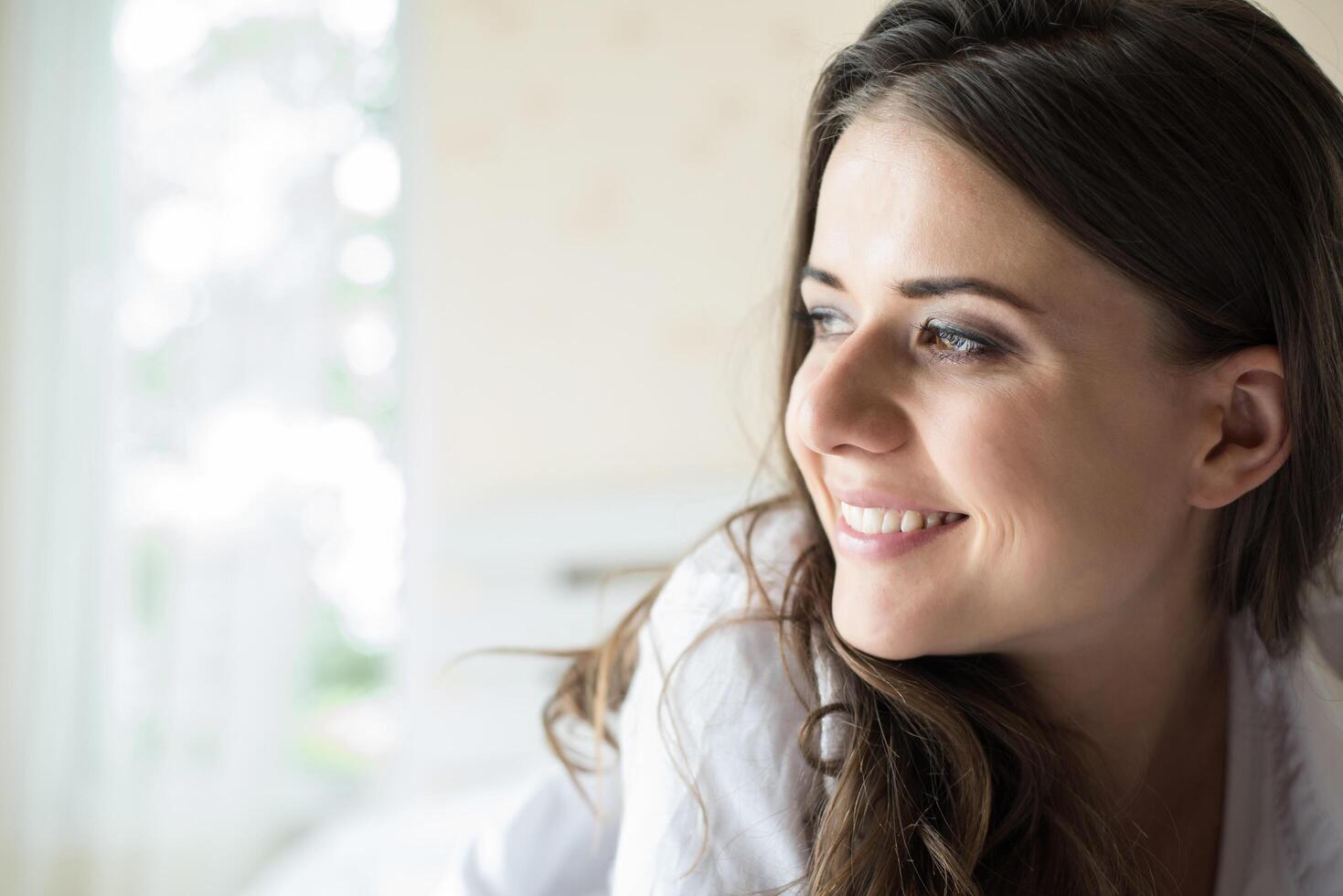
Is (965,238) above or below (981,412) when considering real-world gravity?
above

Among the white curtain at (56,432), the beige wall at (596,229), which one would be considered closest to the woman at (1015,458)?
the beige wall at (596,229)

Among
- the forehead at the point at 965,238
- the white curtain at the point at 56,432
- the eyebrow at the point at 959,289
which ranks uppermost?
the forehead at the point at 965,238

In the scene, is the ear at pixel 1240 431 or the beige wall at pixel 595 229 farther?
the beige wall at pixel 595 229

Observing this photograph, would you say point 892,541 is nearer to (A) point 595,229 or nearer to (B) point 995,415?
(B) point 995,415

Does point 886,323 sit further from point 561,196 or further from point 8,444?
point 8,444

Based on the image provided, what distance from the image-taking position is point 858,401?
95 cm

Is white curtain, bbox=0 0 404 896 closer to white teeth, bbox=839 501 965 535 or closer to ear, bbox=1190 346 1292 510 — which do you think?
white teeth, bbox=839 501 965 535

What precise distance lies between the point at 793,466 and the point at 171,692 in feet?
6.65

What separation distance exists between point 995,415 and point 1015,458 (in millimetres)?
38

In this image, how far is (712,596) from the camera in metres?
1.14

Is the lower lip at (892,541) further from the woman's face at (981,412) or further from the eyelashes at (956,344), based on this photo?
the eyelashes at (956,344)

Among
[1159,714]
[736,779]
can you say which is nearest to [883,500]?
[736,779]

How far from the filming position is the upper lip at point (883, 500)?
0.96 meters

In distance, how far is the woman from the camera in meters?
0.92
